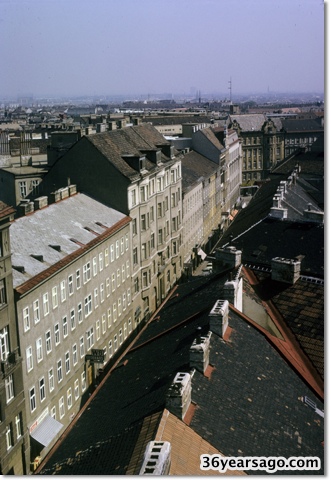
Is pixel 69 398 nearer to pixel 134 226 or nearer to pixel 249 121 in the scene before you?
pixel 134 226

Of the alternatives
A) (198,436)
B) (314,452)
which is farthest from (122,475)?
(314,452)

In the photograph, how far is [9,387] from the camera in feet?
85.5

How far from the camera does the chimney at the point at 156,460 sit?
43.8 ft

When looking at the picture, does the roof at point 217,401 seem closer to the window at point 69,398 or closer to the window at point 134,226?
the window at point 69,398

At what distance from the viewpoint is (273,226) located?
3338cm

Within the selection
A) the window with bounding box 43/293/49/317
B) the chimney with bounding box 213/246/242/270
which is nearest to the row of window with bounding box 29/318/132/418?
the window with bounding box 43/293/49/317

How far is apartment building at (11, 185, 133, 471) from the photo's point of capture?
28.2m

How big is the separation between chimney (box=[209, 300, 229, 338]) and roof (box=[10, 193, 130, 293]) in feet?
31.2

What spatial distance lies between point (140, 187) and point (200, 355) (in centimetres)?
2785

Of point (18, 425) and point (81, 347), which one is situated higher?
point (81, 347)

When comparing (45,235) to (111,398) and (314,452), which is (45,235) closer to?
(111,398)

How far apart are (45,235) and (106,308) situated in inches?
278

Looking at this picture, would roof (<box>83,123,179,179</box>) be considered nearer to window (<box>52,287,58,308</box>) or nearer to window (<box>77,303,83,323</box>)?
window (<box>77,303,83,323</box>)

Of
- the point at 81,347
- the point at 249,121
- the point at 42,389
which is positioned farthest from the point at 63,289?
the point at 249,121
